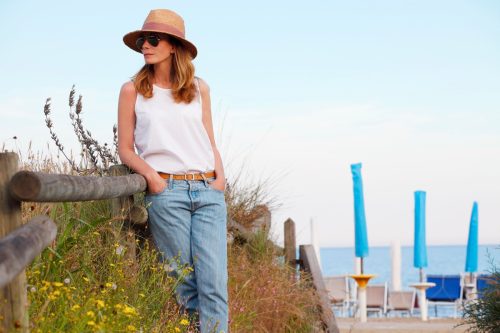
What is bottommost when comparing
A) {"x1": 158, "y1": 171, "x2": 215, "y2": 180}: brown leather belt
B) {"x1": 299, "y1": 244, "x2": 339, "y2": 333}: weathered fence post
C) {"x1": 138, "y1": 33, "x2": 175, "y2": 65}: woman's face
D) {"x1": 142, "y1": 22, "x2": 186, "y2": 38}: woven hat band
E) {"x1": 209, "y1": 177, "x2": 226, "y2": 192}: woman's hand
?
{"x1": 299, "y1": 244, "x2": 339, "y2": 333}: weathered fence post

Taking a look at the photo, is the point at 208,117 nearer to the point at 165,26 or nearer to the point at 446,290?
the point at 165,26

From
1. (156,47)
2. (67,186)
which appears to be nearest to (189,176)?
(156,47)

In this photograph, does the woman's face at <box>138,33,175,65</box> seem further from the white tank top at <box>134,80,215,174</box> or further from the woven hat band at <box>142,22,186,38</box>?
the white tank top at <box>134,80,215,174</box>

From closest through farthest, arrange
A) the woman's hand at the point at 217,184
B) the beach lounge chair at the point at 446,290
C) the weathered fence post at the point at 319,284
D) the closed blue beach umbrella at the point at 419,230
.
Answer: the woman's hand at the point at 217,184 < the weathered fence post at the point at 319,284 < the closed blue beach umbrella at the point at 419,230 < the beach lounge chair at the point at 446,290

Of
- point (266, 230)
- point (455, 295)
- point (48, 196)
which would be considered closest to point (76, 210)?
point (48, 196)

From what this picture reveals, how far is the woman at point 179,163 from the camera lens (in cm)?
425

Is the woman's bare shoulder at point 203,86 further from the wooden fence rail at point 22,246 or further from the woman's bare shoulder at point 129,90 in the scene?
the wooden fence rail at point 22,246

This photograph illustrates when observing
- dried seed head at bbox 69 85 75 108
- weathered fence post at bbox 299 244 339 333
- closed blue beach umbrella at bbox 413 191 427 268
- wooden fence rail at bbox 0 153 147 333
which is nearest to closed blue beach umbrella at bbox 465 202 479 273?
closed blue beach umbrella at bbox 413 191 427 268

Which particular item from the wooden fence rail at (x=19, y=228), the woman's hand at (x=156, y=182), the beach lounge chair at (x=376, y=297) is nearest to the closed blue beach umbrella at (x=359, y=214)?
the beach lounge chair at (x=376, y=297)

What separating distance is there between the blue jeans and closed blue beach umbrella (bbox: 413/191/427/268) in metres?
12.4

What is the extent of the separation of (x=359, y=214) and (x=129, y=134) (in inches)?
407

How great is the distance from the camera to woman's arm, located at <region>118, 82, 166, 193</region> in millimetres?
4223

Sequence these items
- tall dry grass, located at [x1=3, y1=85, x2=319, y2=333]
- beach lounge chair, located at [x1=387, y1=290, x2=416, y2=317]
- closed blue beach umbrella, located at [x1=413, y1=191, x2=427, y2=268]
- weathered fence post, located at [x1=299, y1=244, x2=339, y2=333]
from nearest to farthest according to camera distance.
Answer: tall dry grass, located at [x1=3, y1=85, x2=319, y2=333]
weathered fence post, located at [x1=299, y1=244, x2=339, y2=333]
closed blue beach umbrella, located at [x1=413, y1=191, x2=427, y2=268]
beach lounge chair, located at [x1=387, y1=290, x2=416, y2=317]

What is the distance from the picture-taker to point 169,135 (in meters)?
4.30
